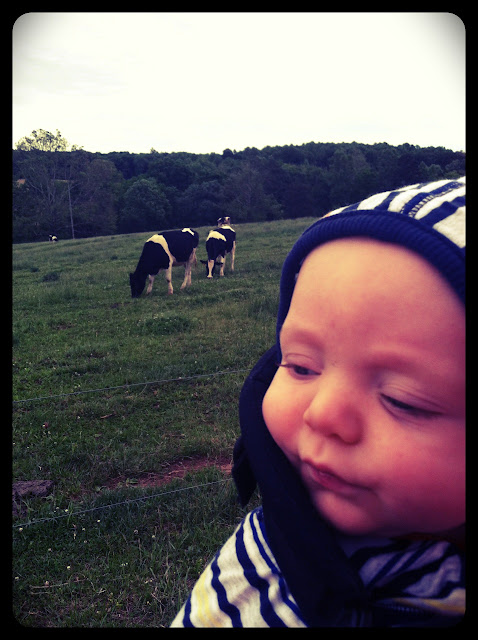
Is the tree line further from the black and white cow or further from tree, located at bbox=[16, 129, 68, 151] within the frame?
tree, located at bbox=[16, 129, 68, 151]

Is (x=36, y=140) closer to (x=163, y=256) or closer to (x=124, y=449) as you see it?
(x=124, y=449)

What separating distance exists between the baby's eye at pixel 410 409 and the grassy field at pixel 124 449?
1.64 metres

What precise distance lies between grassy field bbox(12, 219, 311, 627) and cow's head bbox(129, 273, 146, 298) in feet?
3.96

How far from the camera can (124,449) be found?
3.56 m

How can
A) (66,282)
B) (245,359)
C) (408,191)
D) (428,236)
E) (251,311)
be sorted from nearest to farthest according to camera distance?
(428,236) → (408,191) → (245,359) → (251,311) → (66,282)

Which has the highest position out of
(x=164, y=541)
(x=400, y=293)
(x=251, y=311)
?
(x=400, y=293)

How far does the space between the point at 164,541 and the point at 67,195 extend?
692 inches

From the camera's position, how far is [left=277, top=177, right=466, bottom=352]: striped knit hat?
2.74ft

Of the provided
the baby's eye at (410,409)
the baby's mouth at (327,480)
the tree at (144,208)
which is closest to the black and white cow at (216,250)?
the tree at (144,208)

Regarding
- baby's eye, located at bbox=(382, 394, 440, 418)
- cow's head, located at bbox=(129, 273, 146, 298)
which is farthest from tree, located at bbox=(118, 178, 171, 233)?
baby's eye, located at bbox=(382, 394, 440, 418)

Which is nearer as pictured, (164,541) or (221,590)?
(221,590)
